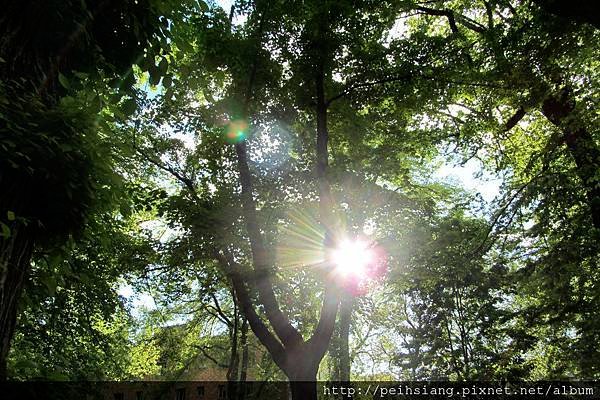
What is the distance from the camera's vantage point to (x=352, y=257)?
13.1 m

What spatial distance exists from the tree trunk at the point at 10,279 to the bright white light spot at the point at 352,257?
869 cm

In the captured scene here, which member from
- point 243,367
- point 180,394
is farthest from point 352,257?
point 180,394

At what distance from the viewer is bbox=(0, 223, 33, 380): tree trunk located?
6.25 ft

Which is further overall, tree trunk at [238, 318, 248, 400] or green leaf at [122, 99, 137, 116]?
tree trunk at [238, 318, 248, 400]

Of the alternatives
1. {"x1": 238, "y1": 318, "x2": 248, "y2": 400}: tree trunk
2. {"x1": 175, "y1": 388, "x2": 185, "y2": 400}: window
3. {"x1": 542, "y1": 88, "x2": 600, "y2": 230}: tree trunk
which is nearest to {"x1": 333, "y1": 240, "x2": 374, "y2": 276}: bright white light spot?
{"x1": 542, "y1": 88, "x2": 600, "y2": 230}: tree trunk

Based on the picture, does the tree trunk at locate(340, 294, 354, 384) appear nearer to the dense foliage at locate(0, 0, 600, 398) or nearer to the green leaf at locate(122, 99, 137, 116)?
the dense foliage at locate(0, 0, 600, 398)

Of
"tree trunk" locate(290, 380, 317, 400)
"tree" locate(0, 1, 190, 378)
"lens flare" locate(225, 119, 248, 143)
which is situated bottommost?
"tree trunk" locate(290, 380, 317, 400)

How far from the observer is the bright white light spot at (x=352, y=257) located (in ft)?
35.1

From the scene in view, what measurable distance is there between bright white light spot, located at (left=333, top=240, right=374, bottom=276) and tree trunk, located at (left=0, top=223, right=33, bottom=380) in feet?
28.5

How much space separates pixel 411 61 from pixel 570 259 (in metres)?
6.29

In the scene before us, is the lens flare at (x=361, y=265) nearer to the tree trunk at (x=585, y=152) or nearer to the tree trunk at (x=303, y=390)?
the tree trunk at (x=303, y=390)

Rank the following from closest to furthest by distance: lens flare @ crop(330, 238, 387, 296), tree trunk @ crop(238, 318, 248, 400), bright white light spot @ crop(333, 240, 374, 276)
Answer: bright white light spot @ crop(333, 240, 374, 276), lens flare @ crop(330, 238, 387, 296), tree trunk @ crop(238, 318, 248, 400)

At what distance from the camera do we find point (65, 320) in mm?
12336

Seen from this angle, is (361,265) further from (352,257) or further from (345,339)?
(345,339)
